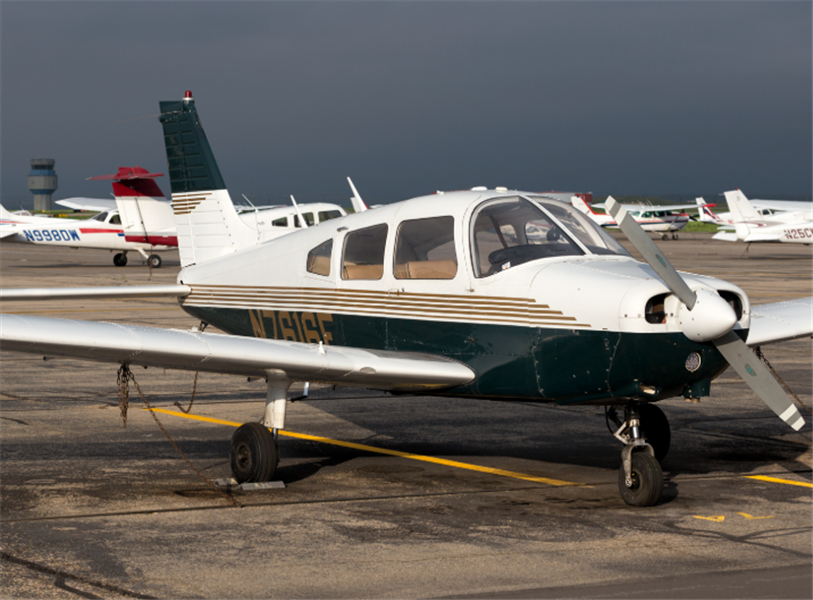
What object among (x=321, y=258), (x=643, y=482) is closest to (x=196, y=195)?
(x=321, y=258)

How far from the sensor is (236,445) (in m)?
7.73

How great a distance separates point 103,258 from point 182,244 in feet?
122

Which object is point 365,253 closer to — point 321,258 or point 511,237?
point 321,258

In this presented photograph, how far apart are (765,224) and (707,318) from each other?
44061 millimetres

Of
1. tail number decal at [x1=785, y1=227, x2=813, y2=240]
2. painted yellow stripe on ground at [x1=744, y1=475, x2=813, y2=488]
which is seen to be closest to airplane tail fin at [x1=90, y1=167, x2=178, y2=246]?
tail number decal at [x1=785, y1=227, x2=813, y2=240]

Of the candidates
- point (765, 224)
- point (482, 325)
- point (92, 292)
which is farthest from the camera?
point (765, 224)

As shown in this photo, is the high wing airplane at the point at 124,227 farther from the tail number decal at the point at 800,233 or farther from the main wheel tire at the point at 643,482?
the main wheel tire at the point at 643,482

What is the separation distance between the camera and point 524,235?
24.2 ft

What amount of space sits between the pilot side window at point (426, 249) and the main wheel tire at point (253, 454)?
1.63m

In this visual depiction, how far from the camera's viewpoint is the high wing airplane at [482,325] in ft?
21.2

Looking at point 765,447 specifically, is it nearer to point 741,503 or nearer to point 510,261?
point 741,503

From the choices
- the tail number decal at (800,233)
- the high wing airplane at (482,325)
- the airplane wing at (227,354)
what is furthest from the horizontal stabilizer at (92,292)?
the tail number decal at (800,233)

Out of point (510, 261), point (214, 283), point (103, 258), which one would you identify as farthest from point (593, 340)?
point (103, 258)

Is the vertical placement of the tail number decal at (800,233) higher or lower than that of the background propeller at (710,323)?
higher
